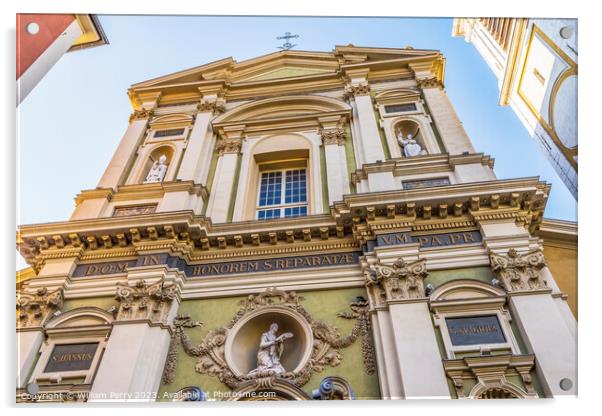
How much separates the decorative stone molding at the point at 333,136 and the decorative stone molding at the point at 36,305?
25.3 ft

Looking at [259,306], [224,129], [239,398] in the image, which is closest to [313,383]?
[239,398]

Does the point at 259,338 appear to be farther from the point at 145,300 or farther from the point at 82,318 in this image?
the point at 82,318

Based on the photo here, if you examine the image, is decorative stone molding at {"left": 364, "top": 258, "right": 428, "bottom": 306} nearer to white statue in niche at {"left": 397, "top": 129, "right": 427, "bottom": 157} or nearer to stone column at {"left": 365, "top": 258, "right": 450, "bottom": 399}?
stone column at {"left": 365, "top": 258, "right": 450, "bottom": 399}

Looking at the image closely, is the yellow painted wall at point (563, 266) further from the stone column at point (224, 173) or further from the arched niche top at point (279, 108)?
the arched niche top at point (279, 108)

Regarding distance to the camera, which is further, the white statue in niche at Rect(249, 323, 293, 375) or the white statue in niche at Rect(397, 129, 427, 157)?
the white statue in niche at Rect(397, 129, 427, 157)

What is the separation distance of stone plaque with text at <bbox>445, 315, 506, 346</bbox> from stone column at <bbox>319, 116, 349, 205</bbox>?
13.7 feet

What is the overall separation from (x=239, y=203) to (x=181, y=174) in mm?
Result: 1957

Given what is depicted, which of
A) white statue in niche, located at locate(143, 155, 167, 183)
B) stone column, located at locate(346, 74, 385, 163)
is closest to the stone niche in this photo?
stone column, located at locate(346, 74, 385, 163)

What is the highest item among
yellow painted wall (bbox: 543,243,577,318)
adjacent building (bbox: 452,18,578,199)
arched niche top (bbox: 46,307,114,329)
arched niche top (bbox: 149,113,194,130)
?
arched niche top (bbox: 149,113,194,130)

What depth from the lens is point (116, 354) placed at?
8.45m

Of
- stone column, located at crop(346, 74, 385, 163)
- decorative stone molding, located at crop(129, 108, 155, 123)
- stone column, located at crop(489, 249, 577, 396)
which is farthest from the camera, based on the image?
decorative stone molding, located at crop(129, 108, 155, 123)

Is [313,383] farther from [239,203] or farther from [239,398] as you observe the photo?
[239,203]

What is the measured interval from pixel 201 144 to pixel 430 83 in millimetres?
7295

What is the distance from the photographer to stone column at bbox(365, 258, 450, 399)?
733 cm
